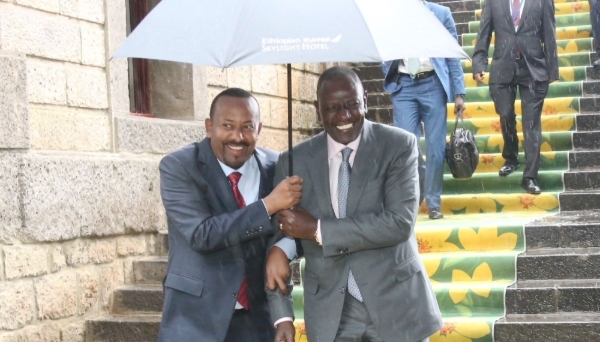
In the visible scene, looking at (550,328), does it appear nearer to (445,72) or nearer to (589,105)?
(445,72)

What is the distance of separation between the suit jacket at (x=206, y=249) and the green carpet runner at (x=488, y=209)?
2903 millimetres

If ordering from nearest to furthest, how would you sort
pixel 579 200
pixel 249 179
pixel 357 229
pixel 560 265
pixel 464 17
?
pixel 357 229, pixel 249 179, pixel 560 265, pixel 579 200, pixel 464 17

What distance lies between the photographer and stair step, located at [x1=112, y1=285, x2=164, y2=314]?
7484 millimetres

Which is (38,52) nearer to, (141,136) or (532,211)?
(141,136)

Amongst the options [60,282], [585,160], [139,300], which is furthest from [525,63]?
[60,282]

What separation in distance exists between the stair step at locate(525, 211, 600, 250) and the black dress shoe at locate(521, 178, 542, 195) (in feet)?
4.48

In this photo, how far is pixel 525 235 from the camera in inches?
310

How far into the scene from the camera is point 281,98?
1045 centimetres

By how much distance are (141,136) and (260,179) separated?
12.1 feet

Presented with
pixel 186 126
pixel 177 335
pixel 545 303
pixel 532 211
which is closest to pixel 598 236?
pixel 545 303

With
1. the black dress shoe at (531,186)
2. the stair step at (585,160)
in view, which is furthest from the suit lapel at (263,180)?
the stair step at (585,160)

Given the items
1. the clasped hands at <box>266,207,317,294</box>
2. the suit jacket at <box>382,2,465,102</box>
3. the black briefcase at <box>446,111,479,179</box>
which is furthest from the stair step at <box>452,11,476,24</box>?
the clasped hands at <box>266,207,317,294</box>

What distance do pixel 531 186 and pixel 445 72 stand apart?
1.29 m

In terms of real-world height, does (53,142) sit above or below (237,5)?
below
